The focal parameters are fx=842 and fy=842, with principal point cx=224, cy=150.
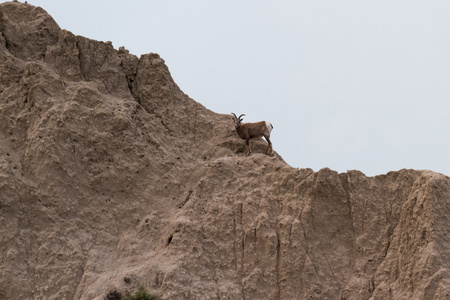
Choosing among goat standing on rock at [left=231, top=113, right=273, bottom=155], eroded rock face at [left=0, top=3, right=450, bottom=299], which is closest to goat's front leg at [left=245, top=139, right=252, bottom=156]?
Result: goat standing on rock at [left=231, top=113, right=273, bottom=155]

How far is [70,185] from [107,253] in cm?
201

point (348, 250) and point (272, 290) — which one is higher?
point (348, 250)

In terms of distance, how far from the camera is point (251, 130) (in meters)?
23.5

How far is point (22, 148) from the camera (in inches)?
860

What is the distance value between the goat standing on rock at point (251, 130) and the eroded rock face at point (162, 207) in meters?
0.23

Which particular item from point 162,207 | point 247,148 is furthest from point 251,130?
point 162,207

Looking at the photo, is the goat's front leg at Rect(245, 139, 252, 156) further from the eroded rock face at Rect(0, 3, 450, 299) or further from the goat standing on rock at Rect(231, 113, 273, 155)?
the eroded rock face at Rect(0, 3, 450, 299)

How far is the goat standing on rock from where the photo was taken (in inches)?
920

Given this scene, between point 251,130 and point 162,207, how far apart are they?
3.44m

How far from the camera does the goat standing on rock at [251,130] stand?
23.4 metres

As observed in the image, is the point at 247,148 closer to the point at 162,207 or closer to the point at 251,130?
the point at 251,130

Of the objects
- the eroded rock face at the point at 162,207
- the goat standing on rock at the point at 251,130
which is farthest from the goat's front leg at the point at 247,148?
the eroded rock face at the point at 162,207

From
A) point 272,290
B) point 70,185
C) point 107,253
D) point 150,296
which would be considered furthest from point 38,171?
point 272,290

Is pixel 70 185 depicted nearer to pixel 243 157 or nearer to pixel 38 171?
pixel 38 171
